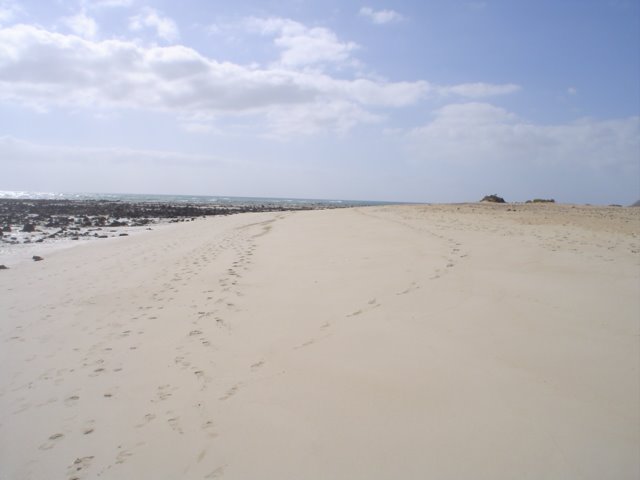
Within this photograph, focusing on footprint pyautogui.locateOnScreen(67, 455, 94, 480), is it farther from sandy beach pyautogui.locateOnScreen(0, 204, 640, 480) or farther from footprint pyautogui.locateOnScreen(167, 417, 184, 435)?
footprint pyautogui.locateOnScreen(167, 417, 184, 435)

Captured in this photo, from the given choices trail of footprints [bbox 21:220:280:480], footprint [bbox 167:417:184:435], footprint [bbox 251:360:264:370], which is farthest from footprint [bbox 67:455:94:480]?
footprint [bbox 251:360:264:370]

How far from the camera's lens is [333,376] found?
3.31 meters

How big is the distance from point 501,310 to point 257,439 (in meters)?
3.43

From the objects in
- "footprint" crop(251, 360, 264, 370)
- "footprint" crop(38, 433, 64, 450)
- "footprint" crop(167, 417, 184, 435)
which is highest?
"footprint" crop(251, 360, 264, 370)

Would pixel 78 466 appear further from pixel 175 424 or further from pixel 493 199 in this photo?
pixel 493 199

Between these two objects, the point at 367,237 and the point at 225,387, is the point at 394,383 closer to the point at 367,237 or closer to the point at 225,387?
the point at 225,387

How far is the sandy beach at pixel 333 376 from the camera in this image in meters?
2.42

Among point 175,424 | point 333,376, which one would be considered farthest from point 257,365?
point 175,424

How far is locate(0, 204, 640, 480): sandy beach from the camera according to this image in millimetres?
2424

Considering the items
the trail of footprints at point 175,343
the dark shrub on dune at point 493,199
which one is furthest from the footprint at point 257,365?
the dark shrub on dune at point 493,199

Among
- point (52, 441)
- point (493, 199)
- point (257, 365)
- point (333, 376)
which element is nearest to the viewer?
point (52, 441)

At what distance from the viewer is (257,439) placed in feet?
8.50

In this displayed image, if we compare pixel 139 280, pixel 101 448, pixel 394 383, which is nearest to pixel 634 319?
pixel 394 383

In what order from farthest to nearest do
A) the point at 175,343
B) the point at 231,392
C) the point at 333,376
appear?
the point at 175,343 < the point at 333,376 < the point at 231,392
